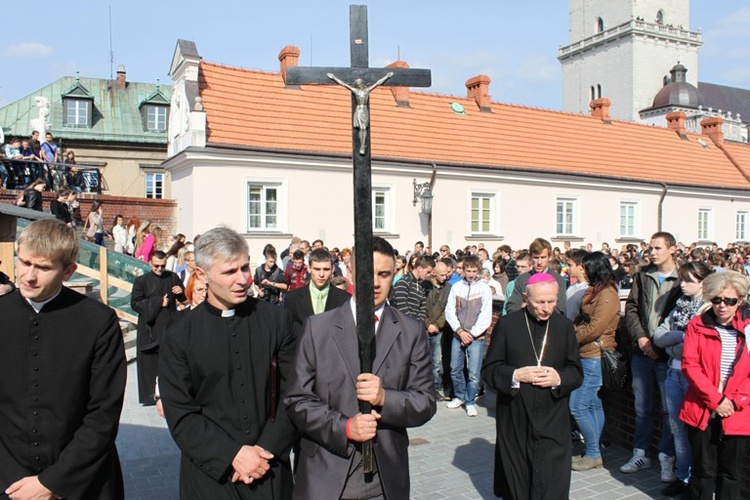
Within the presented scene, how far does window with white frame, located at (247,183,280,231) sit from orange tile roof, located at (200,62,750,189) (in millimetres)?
1376

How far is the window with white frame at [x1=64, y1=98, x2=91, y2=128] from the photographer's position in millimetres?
39188

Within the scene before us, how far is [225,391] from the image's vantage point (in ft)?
11.4

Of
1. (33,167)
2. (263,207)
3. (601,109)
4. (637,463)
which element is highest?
(601,109)

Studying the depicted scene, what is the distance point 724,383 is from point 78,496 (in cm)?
450

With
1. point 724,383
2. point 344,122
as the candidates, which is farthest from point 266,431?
point 344,122

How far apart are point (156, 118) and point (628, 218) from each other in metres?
27.9

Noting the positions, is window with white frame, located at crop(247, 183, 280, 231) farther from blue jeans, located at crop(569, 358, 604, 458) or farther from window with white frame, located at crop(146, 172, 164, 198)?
window with white frame, located at crop(146, 172, 164, 198)

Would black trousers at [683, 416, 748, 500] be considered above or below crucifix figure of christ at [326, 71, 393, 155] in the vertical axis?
below

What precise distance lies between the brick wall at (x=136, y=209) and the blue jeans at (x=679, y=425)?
17.1 m

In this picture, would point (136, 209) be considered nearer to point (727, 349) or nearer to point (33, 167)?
point (33, 167)

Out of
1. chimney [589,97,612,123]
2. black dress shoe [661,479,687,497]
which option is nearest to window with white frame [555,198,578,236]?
chimney [589,97,612,123]

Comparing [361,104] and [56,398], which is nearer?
[56,398]

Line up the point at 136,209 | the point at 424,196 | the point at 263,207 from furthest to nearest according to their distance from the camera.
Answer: the point at 424,196
the point at 263,207
the point at 136,209

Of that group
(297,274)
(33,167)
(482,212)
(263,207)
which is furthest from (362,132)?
(482,212)
